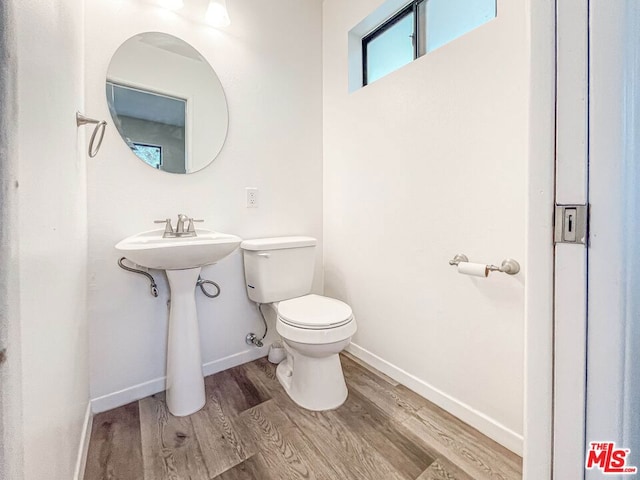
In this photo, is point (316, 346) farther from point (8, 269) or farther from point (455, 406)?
point (8, 269)

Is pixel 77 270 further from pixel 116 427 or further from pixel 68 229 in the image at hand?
pixel 116 427

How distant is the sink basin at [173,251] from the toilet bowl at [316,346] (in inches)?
16.7

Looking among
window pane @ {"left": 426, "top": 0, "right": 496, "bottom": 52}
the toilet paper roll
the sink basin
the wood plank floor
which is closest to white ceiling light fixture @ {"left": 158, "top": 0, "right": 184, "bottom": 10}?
the sink basin

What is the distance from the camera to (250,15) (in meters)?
1.67

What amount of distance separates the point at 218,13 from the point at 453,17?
1.17 m

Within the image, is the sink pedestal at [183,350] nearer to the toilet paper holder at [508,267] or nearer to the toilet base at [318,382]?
the toilet base at [318,382]

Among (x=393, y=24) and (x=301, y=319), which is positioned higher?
(x=393, y=24)

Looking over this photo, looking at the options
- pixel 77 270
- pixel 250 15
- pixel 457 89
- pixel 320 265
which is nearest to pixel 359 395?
pixel 320 265

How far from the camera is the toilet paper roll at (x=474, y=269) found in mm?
1083

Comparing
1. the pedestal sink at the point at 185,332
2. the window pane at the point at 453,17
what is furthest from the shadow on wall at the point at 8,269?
the window pane at the point at 453,17

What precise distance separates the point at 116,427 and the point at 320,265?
53.6 inches

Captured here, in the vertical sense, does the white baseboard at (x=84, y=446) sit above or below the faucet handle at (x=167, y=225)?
below

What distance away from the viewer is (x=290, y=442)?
115 centimetres

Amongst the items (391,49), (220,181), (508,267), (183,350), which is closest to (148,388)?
(183,350)
